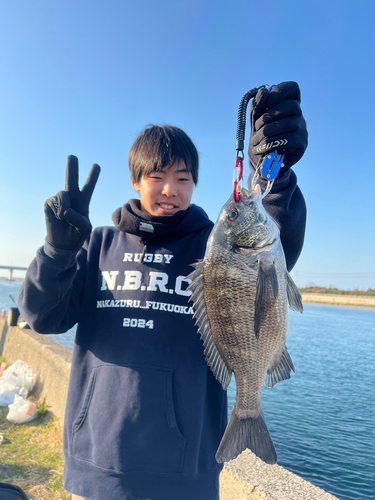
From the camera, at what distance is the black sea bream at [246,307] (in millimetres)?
1685

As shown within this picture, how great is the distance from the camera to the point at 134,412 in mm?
1759

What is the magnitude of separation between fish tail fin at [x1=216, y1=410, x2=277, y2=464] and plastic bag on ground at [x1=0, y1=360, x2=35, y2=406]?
472 cm

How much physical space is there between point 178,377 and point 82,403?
57 centimetres

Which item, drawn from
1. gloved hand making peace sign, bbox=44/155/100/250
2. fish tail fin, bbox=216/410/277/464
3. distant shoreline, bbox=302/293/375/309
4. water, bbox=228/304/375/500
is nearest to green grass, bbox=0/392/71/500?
fish tail fin, bbox=216/410/277/464

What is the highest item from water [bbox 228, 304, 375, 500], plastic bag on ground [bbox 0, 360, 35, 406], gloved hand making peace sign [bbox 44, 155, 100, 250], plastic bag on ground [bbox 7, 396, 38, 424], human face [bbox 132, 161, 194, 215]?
human face [bbox 132, 161, 194, 215]

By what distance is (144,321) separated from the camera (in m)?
1.92

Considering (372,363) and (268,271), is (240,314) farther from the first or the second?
(372,363)

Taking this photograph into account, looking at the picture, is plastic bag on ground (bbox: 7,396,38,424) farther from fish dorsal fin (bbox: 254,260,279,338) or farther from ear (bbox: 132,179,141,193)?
fish dorsal fin (bbox: 254,260,279,338)

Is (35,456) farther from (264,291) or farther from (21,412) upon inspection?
(264,291)

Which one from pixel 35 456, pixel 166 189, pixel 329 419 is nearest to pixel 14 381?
pixel 35 456

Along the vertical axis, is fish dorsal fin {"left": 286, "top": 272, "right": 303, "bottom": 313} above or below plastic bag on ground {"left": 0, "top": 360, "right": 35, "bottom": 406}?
above

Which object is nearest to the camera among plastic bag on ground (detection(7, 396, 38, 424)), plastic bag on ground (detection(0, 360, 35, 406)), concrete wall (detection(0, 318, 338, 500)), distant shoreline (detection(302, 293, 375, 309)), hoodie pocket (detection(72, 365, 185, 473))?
hoodie pocket (detection(72, 365, 185, 473))

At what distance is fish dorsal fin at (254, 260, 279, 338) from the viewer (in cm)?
167

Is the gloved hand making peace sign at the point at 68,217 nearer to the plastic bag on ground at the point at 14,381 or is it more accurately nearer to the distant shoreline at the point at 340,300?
the plastic bag on ground at the point at 14,381
